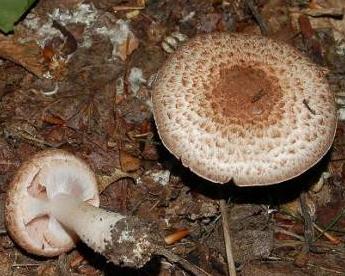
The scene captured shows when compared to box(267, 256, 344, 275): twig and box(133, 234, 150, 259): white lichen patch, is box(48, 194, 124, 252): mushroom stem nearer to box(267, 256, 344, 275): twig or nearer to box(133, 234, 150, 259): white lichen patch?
box(133, 234, 150, 259): white lichen patch

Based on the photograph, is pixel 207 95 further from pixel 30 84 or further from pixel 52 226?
pixel 30 84

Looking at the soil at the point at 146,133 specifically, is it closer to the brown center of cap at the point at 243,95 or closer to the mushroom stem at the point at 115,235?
the mushroom stem at the point at 115,235

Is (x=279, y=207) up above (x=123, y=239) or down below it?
below

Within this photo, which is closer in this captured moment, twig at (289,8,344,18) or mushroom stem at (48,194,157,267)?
mushroom stem at (48,194,157,267)

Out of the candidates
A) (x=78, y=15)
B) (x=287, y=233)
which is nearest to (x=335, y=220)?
(x=287, y=233)

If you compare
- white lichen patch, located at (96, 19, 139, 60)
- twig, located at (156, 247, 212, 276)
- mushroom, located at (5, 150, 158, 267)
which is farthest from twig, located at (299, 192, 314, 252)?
white lichen patch, located at (96, 19, 139, 60)

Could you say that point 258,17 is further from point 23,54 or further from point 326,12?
point 23,54

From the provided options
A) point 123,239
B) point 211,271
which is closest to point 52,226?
point 123,239
